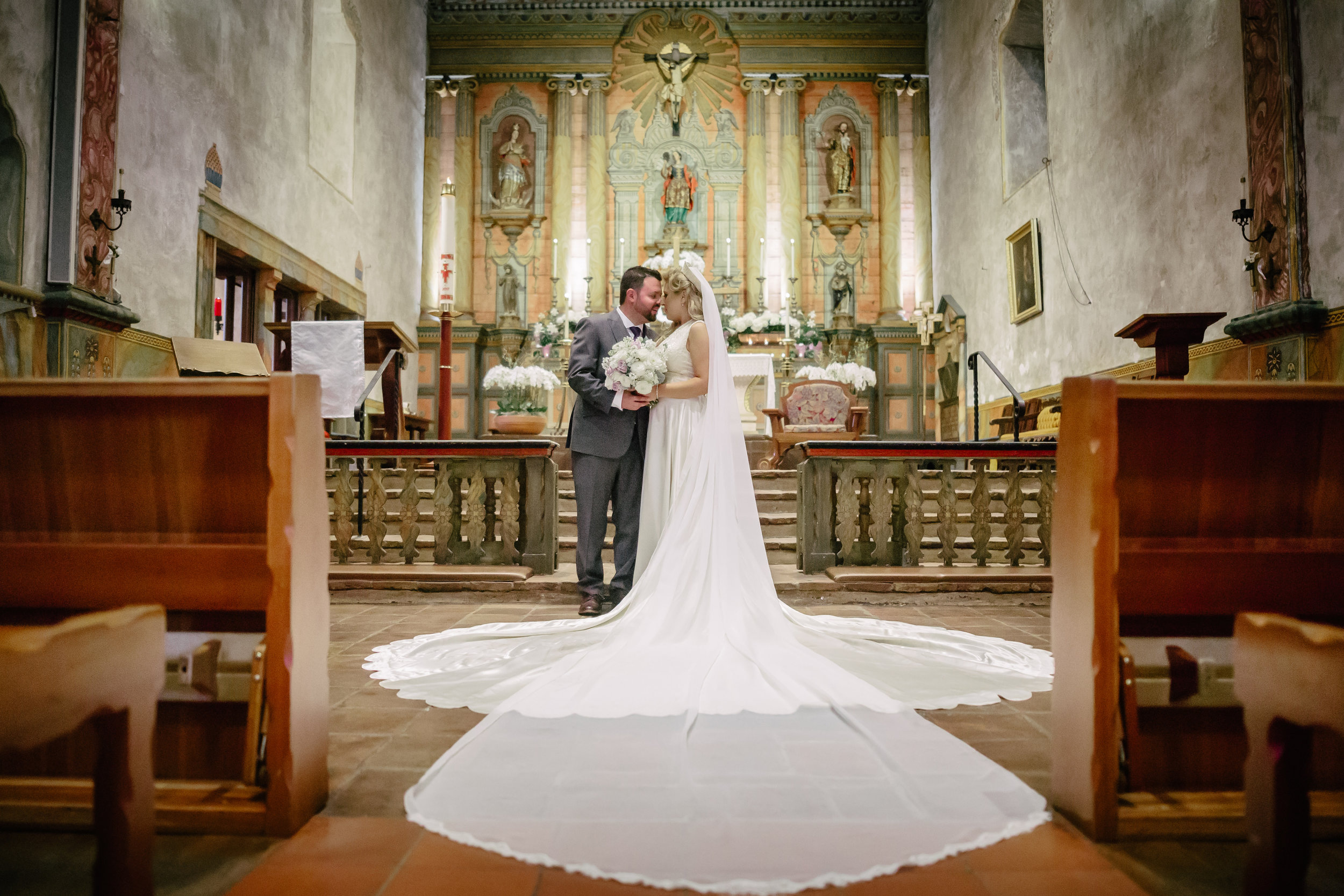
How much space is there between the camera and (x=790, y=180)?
43.0 feet

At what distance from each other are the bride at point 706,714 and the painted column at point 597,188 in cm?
972

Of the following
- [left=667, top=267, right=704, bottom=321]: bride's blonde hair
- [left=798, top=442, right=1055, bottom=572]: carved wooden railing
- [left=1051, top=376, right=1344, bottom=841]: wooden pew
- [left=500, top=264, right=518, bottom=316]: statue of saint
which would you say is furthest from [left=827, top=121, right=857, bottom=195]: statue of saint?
[left=1051, top=376, right=1344, bottom=841]: wooden pew

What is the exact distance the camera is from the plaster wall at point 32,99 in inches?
213

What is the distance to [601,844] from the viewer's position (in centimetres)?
147

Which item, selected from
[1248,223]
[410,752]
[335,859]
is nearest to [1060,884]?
[335,859]

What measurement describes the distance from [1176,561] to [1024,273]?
9.22m

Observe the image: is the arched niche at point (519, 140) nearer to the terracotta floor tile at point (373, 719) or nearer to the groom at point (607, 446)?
the groom at point (607, 446)

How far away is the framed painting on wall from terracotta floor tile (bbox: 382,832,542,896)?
942 centimetres

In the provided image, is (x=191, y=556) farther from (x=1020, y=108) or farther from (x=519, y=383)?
(x=1020, y=108)

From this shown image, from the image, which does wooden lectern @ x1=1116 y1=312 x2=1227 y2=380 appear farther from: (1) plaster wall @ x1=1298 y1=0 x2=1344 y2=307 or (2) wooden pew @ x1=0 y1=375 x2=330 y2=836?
(2) wooden pew @ x1=0 y1=375 x2=330 y2=836

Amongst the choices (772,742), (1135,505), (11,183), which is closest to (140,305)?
(11,183)

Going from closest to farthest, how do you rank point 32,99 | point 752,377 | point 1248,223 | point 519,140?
point 32,99 → point 1248,223 → point 752,377 → point 519,140

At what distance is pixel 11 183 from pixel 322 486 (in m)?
5.68

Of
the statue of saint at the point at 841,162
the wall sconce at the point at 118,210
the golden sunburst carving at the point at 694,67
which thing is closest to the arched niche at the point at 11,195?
the wall sconce at the point at 118,210
